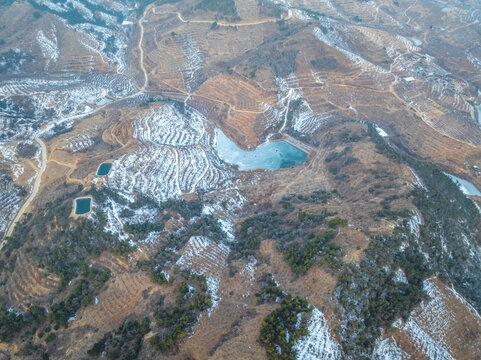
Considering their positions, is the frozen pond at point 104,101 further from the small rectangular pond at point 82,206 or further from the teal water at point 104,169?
the small rectangular pond at point 82,206

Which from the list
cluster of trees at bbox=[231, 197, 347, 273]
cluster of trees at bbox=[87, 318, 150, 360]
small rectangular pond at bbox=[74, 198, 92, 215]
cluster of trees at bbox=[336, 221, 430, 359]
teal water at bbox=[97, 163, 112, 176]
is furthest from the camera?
teal water at bbox=[97, 163, 112, 176]

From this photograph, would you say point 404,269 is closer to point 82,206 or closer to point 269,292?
point 269,292

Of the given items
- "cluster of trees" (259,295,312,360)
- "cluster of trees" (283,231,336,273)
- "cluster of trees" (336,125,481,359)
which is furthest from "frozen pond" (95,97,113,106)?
"cluster of trees" (336,125,481,359)

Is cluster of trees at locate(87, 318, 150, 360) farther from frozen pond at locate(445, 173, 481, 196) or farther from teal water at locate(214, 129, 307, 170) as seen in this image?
frozen pond at locate(445, 173, 481, 196)

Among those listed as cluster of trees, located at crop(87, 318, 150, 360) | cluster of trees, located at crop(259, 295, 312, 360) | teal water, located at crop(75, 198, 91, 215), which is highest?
teal water, located at crop(75, 198, 91, 215)

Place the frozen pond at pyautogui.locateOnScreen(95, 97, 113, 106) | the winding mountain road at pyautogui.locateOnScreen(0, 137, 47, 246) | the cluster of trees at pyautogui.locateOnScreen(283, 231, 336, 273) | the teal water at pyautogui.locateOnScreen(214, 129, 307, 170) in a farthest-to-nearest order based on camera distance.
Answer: the frozen pond at pyautogui.locateOnScreen(95, 97, 113, 106) < the teal water at pyautogui.locateOnScreen(214, 129, 307, 170) < the winding mountain road at pyautogui.locateOnScreen(0, 137, 47, 246) < the cluster of trees at pyautogui.locateOnScreen(283, 231, 336, 273)

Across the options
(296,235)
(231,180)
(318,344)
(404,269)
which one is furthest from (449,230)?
(231,180)

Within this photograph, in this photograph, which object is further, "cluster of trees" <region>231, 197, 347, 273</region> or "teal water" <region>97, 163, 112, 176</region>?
"teal water" <region>97, 163, 112, 176</region>
